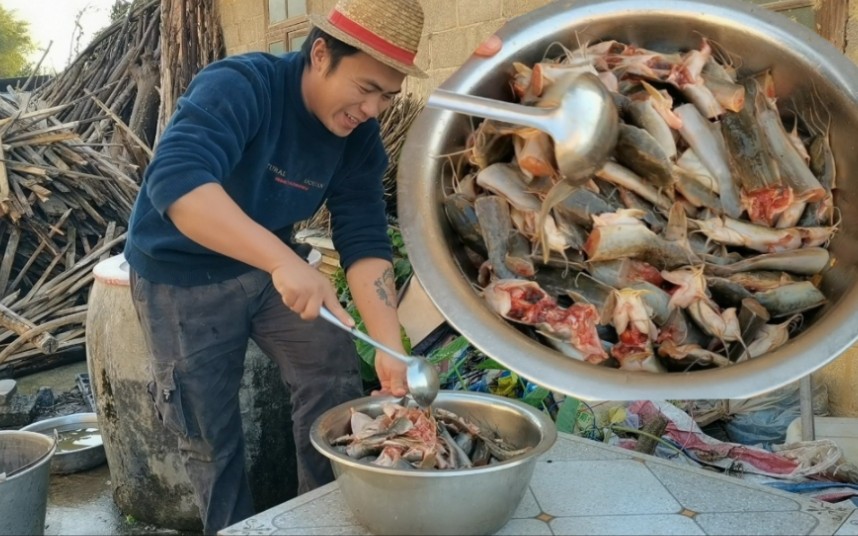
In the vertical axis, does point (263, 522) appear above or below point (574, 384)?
below

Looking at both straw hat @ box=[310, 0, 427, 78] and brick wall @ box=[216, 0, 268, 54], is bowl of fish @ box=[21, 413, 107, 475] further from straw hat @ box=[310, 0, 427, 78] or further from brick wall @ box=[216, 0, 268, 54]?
brick wall @ box=[216, 0, 268, 54]

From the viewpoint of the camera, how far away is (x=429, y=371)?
7.11 ft

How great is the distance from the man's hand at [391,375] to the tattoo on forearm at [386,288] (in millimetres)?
276

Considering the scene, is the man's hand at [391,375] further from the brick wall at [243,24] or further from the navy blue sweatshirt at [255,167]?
the brick wall at [243,24]

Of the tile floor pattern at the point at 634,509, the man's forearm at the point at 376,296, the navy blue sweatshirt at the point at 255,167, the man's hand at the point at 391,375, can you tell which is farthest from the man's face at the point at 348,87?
the tile floor pattern at the point at 634,509

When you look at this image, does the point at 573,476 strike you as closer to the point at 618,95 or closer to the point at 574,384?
the point at 574,384

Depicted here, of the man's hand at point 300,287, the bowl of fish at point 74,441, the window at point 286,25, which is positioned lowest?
the bowl of fish at point 74,441

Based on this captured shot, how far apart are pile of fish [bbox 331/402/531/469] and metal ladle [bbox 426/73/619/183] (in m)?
0.76

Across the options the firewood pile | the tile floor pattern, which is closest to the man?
the tile floor pattern

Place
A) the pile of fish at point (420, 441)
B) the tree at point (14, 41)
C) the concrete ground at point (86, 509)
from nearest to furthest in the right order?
the pile of fish at point (420, 441) < the concrete ground at point (86, 509) < the tree at point (14, 41)

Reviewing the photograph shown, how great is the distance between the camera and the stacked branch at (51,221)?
6195 millimetres

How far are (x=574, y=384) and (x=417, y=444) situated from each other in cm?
49

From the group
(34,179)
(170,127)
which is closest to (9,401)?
(34,179)

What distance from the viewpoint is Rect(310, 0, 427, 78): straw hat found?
221 cm
